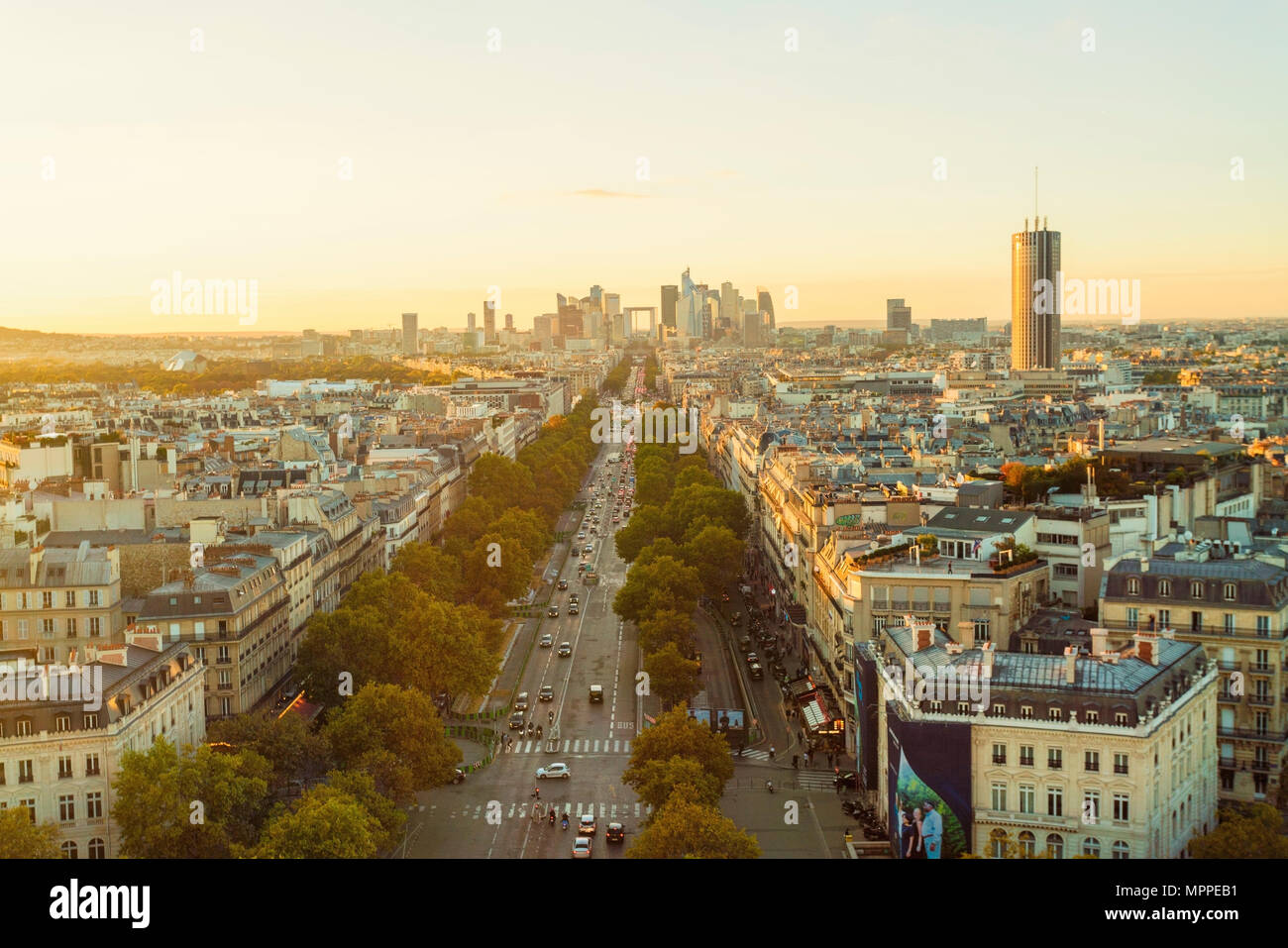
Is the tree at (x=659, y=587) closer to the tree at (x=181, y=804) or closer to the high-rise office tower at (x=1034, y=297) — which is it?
the tree at (x=181, y=804)

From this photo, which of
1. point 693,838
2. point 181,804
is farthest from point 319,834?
point 693,838

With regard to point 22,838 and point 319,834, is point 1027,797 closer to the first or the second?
point 319,834

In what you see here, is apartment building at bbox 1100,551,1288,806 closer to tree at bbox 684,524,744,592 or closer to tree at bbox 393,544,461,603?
tree at bbox 684,524,744,592

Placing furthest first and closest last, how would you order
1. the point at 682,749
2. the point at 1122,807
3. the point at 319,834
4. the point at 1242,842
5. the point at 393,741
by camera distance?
the point at 393,741 < the point at 682,749 < the point at 319,834 < the point at 1122,807 < the point at 1242,842
